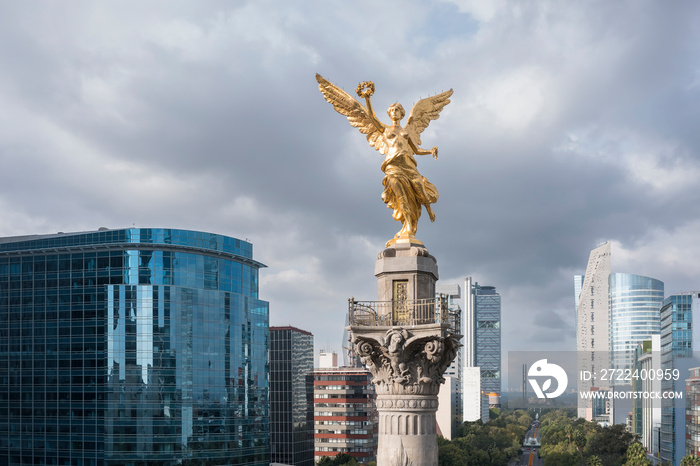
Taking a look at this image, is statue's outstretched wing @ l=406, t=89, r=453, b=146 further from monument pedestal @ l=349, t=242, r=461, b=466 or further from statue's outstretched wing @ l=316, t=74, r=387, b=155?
monument pedestal @ l=349, t=242, r=461, b=466

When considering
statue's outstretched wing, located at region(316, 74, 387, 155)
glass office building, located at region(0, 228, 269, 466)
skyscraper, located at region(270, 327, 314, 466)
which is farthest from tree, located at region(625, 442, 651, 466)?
statue's outstretched wing, located at region(316, 74, 387, 155)

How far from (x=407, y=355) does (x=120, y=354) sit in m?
83.7

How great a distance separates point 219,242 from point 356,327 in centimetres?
8946

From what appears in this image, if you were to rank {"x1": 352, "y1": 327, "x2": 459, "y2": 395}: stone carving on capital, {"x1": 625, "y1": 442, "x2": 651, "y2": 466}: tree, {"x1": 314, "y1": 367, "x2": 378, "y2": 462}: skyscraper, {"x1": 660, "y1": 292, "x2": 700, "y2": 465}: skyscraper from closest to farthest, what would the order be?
1. {"x1": 352, "y1": 327, "x2": 459, "y2": 395}: stone carving on capital
2. {"x1": 625, "y1": 442, "x2": 651, "y2": 466}: tree
3. {"x1": 660, "y1": 292, "x2": 700, "y2": 465}: skyscraper
4. {"x1": 314, "y1": 367, "x2": 378, "y2": 462}: skyscraper

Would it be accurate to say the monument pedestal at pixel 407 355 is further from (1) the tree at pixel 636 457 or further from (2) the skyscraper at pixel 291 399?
(2) the skyscraper at pixel 291 399

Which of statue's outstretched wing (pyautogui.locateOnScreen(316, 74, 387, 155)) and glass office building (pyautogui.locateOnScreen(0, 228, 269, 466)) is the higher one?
statue's outstretched wing (pyautogui.locateOnScreen(316, 74, 387, 155))

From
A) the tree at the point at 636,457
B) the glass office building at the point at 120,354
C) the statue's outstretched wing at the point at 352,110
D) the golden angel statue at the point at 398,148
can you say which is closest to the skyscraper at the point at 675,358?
the tree at the point at 636,457

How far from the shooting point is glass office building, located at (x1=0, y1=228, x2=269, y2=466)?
96.1 m

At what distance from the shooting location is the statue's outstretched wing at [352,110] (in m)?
24.3

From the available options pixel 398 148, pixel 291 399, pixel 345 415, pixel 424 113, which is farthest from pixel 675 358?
pixel 398 148

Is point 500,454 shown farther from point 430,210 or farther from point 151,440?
point 430,210

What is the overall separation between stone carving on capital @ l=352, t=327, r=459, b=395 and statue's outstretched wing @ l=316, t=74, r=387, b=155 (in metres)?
6.53

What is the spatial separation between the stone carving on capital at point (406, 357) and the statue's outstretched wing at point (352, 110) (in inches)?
257

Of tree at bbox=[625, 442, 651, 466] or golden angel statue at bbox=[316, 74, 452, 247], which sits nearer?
golden angel statue at bbox=[316, 74, 452, 247]
